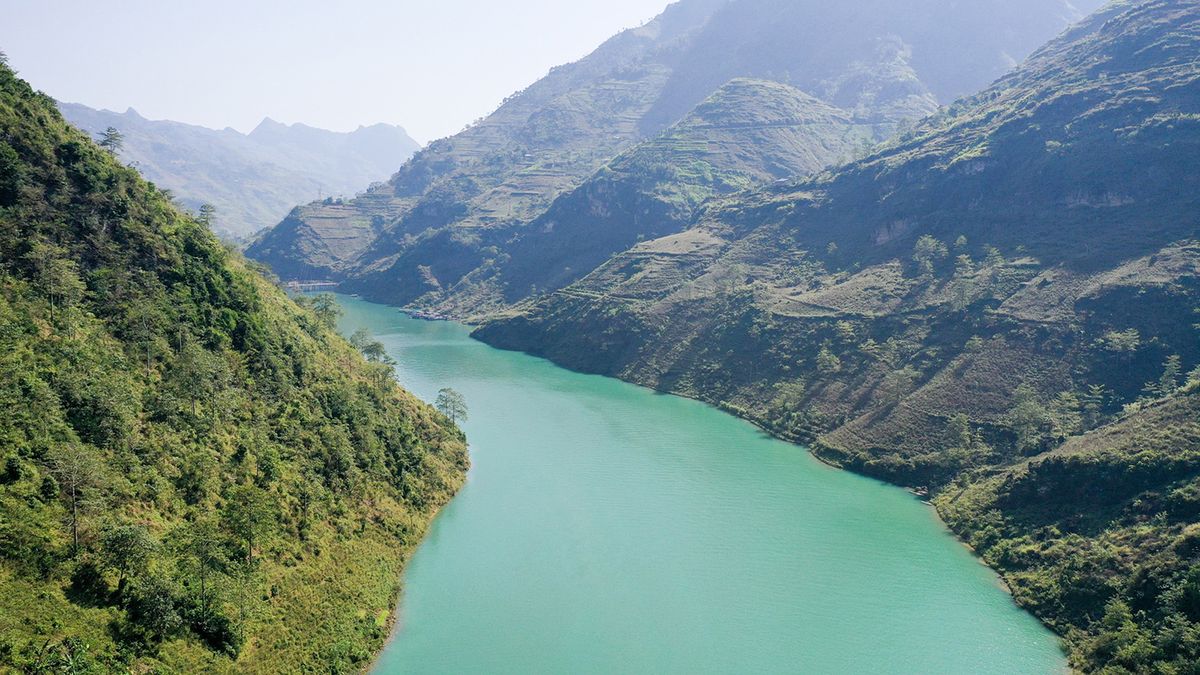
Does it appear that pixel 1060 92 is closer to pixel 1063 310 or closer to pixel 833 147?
pixel 1063 310

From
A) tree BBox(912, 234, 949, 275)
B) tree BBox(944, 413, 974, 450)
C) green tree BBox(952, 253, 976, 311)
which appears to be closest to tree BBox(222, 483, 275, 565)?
tree BBox(944, 413, 974, 450)

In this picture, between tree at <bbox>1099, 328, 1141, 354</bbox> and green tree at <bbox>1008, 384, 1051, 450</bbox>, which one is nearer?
green tree at <bbox>1008, 384, 1051, 450</bbox>

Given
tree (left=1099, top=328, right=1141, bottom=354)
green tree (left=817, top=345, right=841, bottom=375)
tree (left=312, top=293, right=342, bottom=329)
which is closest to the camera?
tree (left=1099, top=328, right=1141, bottom=354)

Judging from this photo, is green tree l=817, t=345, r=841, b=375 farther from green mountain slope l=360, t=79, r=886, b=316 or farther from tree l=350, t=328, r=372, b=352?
green mountain slope l=360, t=79, r=886, b=316

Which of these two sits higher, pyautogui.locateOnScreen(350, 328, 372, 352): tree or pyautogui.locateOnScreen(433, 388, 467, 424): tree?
pyautogui.locateOnScreen(350, 328, 372, 352): tree

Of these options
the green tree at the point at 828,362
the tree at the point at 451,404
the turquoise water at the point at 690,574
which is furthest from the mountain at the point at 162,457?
the green tree at the point at 828,362

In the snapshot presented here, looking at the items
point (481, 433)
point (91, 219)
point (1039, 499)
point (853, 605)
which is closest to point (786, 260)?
point (481, 433)

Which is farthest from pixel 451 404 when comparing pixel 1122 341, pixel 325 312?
pixel 1122 341

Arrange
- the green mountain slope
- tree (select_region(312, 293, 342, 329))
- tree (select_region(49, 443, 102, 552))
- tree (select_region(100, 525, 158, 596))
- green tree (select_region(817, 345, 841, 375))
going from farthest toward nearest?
the green mountain slope
green tree (select_region(817, 345, 841, 375))
tree (select_region(312, 293, 342, 329))
tree (select_region(49, 443, 102, 552))
tree (select_region(100, 525, 158, 596))

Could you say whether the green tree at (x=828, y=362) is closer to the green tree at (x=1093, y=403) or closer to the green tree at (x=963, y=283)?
the green tree at (x=963, y=283)
